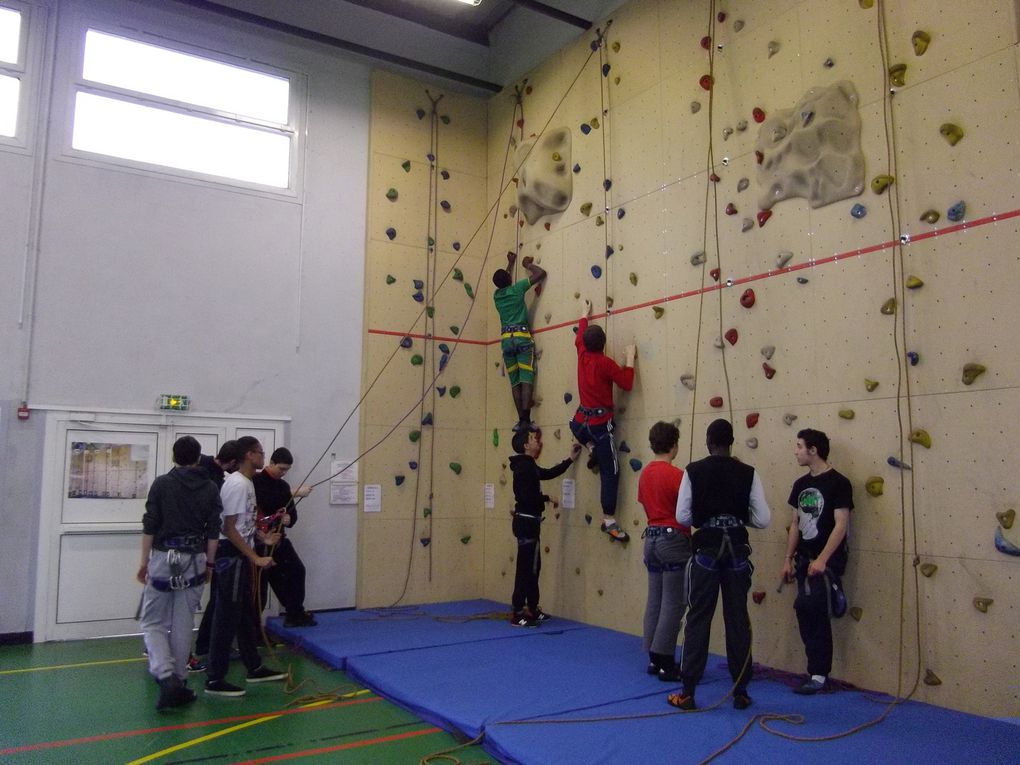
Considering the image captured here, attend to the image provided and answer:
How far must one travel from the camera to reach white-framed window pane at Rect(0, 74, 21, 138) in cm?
625

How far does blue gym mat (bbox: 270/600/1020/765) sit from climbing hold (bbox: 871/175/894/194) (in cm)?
281

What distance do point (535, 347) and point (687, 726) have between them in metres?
4.13

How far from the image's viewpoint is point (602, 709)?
404 cm

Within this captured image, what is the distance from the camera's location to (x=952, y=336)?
4.22 metres

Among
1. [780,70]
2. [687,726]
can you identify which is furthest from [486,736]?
[780,70]

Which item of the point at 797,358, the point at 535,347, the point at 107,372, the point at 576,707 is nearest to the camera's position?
the point at 576,707

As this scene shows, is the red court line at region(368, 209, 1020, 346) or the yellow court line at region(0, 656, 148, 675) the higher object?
the red court line at region(368, 209, 1020, 346)

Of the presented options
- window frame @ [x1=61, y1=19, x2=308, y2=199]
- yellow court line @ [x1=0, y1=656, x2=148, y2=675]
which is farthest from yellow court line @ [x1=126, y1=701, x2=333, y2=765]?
window frame @ [x1=61, y1=19, x2=308, y2=199]

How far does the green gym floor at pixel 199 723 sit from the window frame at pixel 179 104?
3917mm

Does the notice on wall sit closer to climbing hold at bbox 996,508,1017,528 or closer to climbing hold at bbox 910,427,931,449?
climbing hold at bbox 910,427,931,449

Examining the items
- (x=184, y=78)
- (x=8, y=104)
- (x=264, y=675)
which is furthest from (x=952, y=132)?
(x=8, y=104)

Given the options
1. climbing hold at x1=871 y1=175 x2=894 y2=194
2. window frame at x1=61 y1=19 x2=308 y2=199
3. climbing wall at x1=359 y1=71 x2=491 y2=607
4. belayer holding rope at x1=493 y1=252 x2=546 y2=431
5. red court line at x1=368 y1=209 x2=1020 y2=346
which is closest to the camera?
red court line at x1=368 y1=209 x2=1020 y2=346

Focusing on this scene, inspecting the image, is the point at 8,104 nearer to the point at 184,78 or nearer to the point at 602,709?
the point at 184,78

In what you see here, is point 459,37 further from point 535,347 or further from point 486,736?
point 486,736
